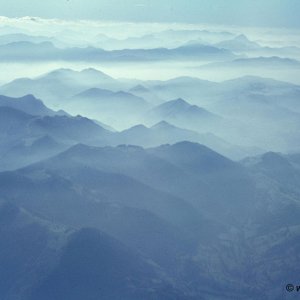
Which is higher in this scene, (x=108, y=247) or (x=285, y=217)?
(x=108, y=247)

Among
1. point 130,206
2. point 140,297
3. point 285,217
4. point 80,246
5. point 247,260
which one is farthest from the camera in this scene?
point 285,217

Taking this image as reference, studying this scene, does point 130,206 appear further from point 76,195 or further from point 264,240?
point 264,240

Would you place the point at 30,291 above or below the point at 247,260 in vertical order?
above

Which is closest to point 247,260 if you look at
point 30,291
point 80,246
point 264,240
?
point 264,240

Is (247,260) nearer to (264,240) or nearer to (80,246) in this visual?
(264,240)

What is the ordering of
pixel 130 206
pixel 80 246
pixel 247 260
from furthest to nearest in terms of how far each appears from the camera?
pixel 130 206 → pixel 247 260 → pixel 80 246

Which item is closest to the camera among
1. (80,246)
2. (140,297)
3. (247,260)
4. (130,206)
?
(140,297)

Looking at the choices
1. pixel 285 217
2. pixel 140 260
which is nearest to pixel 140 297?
pixel 140 260

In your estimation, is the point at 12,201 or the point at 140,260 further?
the point at 12,201

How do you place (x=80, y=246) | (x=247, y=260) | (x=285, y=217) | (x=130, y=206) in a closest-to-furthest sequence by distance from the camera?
(x=80, y=246) < (x=247, y=260) < (x=130, y=206) < (x=285, y=217)

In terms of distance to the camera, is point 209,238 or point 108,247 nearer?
point 108,247
